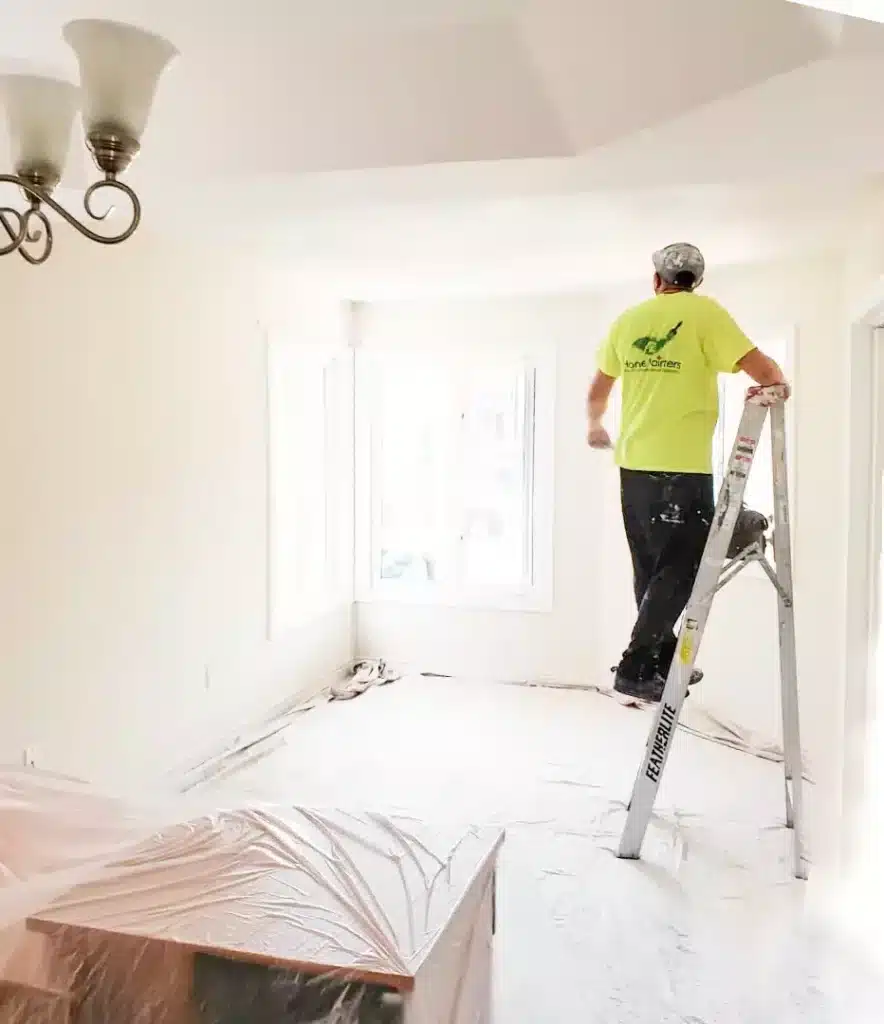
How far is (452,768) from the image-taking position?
4141mm

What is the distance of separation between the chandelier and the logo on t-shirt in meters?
1.74

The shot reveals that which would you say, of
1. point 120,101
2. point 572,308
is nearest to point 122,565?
point 120,101

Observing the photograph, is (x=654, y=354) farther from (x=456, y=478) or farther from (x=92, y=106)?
(x=456, y=478)

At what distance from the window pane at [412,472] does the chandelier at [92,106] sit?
3855 mm

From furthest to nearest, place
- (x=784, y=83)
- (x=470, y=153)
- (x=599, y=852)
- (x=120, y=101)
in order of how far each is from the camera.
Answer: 1. (x=599, y=852)
2. (x=470, y=153)
3. (x=784, y=83)
4. (x=120, y=101)

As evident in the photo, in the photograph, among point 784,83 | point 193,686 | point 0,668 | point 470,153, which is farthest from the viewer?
point 193,686

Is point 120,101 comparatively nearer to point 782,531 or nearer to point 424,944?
point 424,944

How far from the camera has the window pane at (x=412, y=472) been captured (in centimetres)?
564

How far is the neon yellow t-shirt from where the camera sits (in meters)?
2.97

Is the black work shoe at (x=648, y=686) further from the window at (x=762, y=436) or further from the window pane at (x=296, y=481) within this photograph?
the window pane at (x=296, y=481)

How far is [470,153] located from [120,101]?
98 cm

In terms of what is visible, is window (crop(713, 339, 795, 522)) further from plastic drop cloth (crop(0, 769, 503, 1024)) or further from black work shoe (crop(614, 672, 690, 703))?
plastic drop cloth (crop(0, 769, 503, 1024))

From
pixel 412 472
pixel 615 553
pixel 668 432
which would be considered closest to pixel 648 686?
pixel 668 432

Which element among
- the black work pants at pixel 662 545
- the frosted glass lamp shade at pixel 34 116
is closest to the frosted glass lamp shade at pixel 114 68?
the frosted glass lamp shade at pixel 34 116
